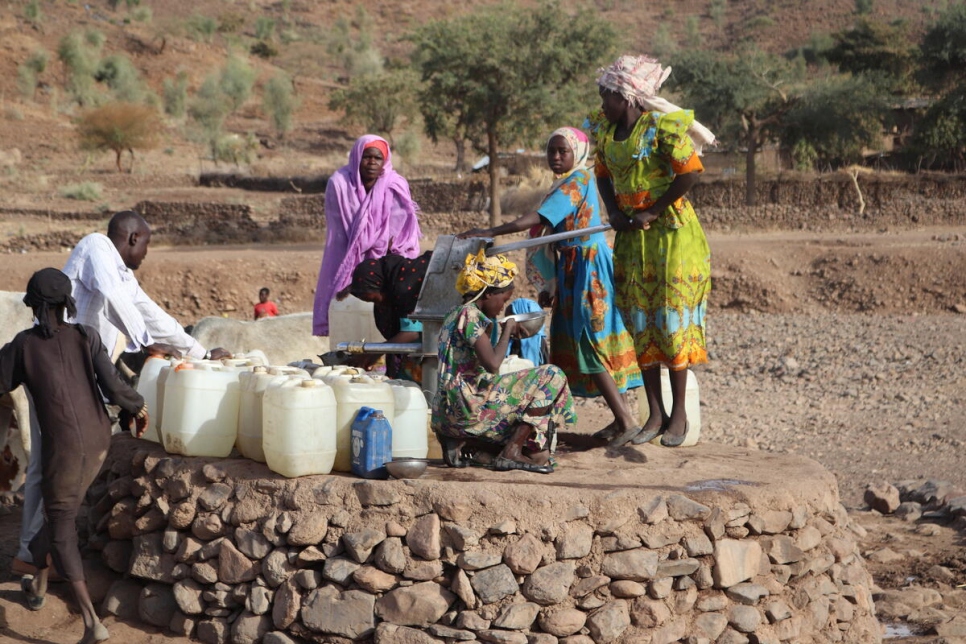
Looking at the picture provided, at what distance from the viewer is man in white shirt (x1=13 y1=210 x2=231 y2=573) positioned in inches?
186

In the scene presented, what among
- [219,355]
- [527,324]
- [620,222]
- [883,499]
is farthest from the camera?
[883,499]

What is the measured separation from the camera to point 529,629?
13.4 ft

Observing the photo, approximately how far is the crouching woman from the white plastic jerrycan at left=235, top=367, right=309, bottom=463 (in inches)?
24.3

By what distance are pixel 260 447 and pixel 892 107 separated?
26964 mm

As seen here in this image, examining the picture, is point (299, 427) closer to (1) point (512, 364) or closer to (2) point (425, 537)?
(2) point (425, 537)

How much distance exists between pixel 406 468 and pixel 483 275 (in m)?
0.85

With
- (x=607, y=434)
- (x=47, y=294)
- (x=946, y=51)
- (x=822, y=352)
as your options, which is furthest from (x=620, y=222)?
(x=946, y=51)

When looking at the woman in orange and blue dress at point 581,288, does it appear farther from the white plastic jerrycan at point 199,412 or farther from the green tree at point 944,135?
the green tree at point 944,135

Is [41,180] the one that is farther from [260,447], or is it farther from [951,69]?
[260,447]

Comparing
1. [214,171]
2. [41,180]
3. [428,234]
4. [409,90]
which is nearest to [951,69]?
[428,234]

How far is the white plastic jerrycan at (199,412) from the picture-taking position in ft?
15.4

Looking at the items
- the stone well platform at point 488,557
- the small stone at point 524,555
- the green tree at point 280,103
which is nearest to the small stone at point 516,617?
the stone well platform at point 488,557

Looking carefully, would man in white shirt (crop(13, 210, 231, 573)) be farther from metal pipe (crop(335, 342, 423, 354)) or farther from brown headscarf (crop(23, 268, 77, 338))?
metal pipe (crop(335, 342, 423, 354))

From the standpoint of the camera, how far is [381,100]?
38.3 meters
